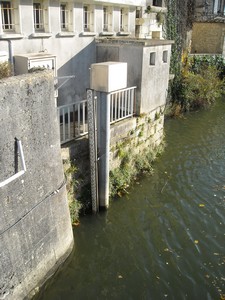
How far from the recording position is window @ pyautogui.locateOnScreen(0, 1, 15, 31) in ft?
29.2

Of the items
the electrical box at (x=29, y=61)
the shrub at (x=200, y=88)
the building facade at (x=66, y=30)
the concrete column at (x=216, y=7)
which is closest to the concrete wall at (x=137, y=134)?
the building facade at (x=66, y=30)

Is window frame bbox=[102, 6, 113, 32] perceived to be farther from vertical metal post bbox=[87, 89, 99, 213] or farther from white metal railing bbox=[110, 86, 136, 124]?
vertical metal post bbox=[87, 89, 99, 213]

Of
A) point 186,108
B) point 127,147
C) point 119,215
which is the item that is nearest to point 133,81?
point 127,147

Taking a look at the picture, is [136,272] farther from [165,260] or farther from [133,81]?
[133,81]

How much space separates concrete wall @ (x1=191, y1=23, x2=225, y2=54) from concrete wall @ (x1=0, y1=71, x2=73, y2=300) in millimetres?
26431

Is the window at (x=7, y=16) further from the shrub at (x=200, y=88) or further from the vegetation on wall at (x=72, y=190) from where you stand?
the shrub at (x=200, y=88)

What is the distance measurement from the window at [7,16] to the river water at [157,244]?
605cm

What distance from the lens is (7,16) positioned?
907 cm

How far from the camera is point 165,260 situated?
297 inches

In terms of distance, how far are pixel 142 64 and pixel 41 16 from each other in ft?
11.7

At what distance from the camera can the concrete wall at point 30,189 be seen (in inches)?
204

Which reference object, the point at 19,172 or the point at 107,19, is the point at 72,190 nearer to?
the point at 19,172

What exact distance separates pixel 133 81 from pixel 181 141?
17.1 feet

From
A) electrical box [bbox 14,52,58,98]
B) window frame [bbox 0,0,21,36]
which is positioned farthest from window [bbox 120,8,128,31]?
window frame [bbox 0,0,21,36]
